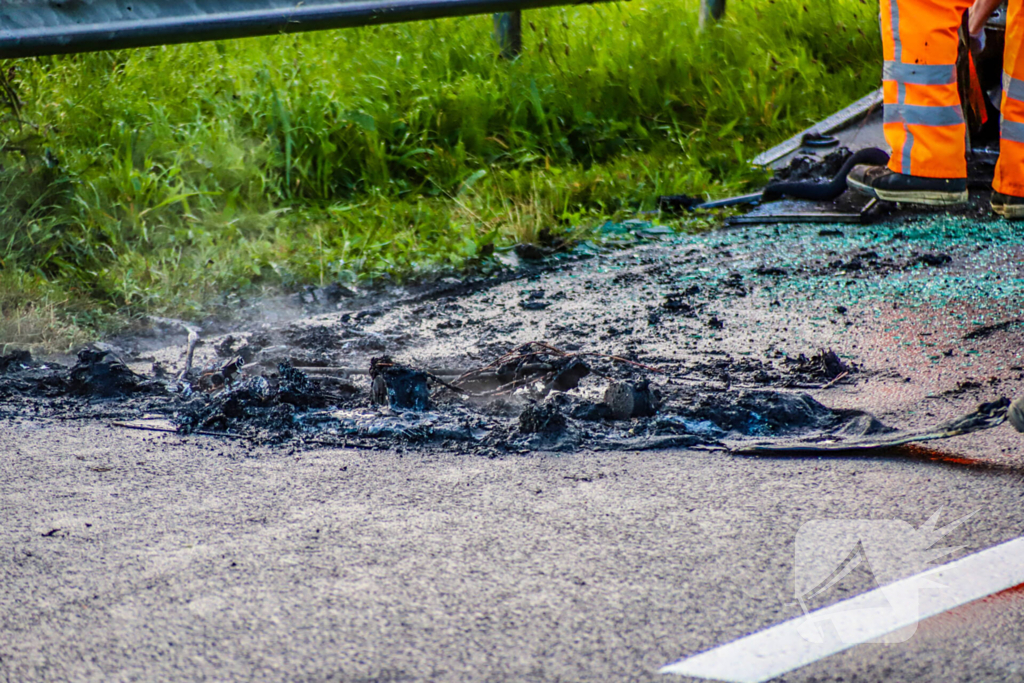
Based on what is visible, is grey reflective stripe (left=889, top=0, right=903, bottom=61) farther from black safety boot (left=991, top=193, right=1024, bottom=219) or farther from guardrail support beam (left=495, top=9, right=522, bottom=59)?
guardrail support beam (left=495, top=9, right=522, bottom=59)

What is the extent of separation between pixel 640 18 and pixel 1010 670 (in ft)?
20.9

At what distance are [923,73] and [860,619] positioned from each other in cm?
322

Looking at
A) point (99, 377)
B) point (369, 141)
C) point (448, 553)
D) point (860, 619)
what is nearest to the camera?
point (860, 619)

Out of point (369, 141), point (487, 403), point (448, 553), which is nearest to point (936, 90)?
point (487, 403)

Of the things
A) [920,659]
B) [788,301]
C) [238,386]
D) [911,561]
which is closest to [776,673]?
[920,659]

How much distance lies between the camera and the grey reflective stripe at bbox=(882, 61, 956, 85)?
13.9 ft

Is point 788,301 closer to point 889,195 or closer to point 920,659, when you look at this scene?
point 889,195

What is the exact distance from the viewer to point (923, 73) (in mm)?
4277

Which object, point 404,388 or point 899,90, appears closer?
point 404,388

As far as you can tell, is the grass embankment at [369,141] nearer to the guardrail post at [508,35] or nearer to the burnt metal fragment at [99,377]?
the guardrail post at [508,35]

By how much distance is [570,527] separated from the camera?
220cm

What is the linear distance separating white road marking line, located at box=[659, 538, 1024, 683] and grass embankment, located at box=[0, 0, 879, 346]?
3105 millimetres

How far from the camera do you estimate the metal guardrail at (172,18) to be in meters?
4.27

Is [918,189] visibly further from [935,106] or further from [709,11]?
[709,11]
